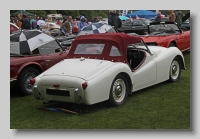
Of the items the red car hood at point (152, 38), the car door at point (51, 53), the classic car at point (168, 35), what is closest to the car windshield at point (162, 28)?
the classic car at point (168, 35)

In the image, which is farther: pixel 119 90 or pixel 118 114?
pixel 119 90

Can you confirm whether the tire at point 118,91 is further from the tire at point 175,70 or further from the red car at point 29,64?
the red car at point 29,64

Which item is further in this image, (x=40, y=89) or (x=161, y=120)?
(x=40, y=89)

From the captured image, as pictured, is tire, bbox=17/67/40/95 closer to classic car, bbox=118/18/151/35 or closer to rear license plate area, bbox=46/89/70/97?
rear license plate area, bbox=46/89/70/97

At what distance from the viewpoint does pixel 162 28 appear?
459 inches

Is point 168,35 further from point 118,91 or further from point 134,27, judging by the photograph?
point 134,27

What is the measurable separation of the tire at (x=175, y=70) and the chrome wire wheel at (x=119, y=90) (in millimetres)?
1984

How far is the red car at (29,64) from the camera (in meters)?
6.75

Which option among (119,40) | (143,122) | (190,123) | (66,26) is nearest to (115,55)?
(119,40)

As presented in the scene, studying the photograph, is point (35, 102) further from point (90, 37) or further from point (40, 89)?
point (90, 37)

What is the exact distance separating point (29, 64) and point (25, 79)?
35 cm

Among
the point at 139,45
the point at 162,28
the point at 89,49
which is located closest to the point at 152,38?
the point at 162,28

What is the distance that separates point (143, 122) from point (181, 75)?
12.2ft

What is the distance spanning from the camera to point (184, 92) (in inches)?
267
